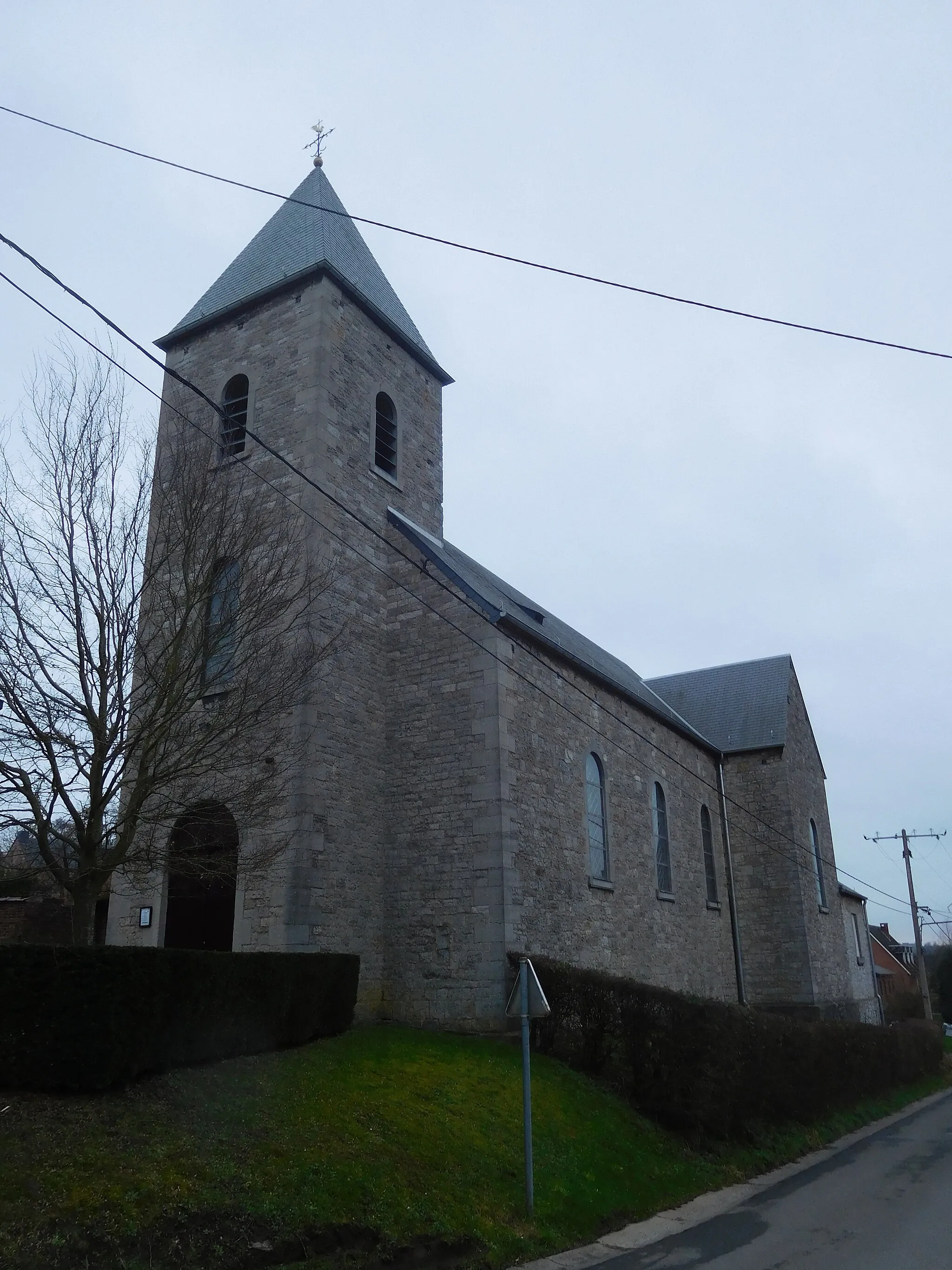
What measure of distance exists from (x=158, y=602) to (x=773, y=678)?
73.8 feet

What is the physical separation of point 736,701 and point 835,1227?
20.9 metres

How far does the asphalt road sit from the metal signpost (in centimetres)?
92

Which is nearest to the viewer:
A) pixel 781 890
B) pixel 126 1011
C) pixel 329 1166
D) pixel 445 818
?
pixel 329 1166

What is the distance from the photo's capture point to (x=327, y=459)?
16.9 m

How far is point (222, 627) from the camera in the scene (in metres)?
11.4

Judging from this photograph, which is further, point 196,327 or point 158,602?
point 196,327

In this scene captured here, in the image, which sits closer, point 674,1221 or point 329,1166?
point 329,1166

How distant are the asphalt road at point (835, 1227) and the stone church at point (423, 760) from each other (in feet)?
15.7

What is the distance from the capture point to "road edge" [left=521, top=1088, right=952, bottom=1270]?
26.9 feet

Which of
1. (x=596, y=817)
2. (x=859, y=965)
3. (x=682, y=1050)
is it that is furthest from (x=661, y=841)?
(x=859, y=965)

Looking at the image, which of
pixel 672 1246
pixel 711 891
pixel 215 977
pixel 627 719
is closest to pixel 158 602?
pixel 215 977

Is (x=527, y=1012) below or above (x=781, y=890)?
below

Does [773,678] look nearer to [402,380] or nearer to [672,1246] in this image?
[402,380]

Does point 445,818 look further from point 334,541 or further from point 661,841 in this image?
point 661,841
